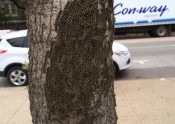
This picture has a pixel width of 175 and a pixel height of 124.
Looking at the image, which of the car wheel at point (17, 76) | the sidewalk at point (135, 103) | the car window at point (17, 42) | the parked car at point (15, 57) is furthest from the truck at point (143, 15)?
the sidewalk at point (135, 103)

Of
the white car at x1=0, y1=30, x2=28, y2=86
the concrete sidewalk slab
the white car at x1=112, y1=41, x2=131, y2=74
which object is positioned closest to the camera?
the concrete sidewalk slab

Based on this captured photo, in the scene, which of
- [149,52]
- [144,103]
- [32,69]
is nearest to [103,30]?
[32,69]

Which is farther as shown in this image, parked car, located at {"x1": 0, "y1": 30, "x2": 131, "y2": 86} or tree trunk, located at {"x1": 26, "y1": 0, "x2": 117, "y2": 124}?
parked car, located at {"x1": 0, "y1": 30, "x2": 131, "y2": 86}

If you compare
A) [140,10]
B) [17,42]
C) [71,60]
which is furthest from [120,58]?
[140,10]

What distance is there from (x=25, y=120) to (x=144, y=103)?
2.33 metres

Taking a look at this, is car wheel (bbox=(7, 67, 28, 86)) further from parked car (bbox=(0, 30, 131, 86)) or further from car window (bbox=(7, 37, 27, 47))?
car window (bbox=(7, 37, 27, 47))

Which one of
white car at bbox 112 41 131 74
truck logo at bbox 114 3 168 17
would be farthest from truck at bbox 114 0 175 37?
white car at bbox 112 41 131 74

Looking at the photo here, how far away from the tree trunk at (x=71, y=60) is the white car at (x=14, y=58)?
7.14 m

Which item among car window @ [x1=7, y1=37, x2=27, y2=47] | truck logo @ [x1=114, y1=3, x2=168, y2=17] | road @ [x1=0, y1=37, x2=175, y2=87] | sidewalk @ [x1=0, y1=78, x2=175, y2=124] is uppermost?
truck logo @ [x1=114, y1=3, x2=168, y2=17]

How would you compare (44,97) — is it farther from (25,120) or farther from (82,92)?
(25,120)

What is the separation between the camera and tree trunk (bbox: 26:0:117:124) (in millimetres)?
1765

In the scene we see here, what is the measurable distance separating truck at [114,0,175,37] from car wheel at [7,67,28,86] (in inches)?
472

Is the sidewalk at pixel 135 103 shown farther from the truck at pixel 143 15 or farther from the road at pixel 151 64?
the truck at pixel 143 15

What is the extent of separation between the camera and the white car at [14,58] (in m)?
8.97
